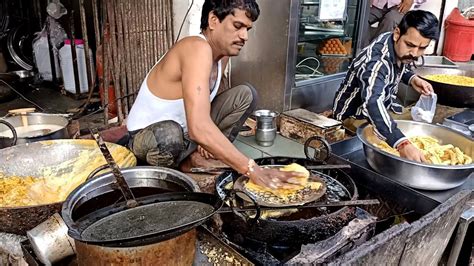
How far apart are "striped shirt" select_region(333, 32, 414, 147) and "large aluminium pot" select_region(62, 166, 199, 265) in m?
1.39

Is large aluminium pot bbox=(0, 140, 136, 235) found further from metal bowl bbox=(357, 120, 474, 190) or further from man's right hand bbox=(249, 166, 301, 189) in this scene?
metal bowl bbox=(357, 120, 474, 190)

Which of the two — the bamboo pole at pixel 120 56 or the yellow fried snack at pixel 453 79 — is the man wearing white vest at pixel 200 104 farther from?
the yellow fried snack at pixel 453 79

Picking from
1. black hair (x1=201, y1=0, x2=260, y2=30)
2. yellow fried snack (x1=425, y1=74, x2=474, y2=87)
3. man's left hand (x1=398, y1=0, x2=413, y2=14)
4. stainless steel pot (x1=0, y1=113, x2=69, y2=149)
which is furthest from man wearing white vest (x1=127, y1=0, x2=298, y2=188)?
man's left hand (x1=398, y1=0, x2=413, y2=14)

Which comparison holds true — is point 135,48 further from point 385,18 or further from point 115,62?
point 385,18

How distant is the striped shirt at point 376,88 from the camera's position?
2.70 m

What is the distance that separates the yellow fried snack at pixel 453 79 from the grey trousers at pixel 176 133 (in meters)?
2.22

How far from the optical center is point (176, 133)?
2871 mm

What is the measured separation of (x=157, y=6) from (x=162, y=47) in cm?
41

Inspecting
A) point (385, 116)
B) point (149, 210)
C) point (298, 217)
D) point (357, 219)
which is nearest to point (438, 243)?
point (357, 219)

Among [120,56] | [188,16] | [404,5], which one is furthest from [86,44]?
[404,5]

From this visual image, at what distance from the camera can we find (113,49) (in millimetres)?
4188

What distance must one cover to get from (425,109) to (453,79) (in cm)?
111

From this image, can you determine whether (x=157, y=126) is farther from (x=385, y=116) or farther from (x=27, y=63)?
(x=27, y=63)

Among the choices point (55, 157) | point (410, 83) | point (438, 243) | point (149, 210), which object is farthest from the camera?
point (410, 83)
